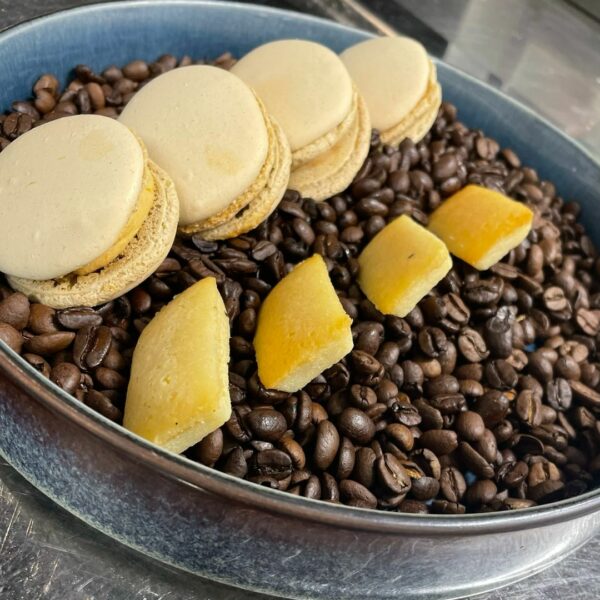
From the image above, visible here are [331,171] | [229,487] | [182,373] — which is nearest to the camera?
[229,487]

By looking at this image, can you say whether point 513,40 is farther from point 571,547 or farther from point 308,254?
point 571,547

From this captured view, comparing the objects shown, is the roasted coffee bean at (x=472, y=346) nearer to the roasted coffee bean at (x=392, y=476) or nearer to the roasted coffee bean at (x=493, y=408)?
the roasted coffee bean at (x=493, y=408)

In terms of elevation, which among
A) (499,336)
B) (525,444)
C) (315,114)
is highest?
(315,114)

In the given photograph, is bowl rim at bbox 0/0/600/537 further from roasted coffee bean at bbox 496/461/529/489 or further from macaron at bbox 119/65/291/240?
macaron at bbox 119/65/291/240

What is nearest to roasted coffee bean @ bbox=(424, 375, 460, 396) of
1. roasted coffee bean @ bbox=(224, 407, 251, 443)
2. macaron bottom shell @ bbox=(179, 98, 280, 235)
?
roasted coffee bean @ bbox=(224, 407, 251, 443)

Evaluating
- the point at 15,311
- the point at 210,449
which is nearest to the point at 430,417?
the point at 210,449

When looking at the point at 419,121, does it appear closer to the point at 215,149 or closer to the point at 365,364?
the point at 215,149

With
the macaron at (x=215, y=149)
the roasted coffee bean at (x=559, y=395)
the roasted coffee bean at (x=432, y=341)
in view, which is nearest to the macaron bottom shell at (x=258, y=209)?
the macaron at (x=215, y=149)
